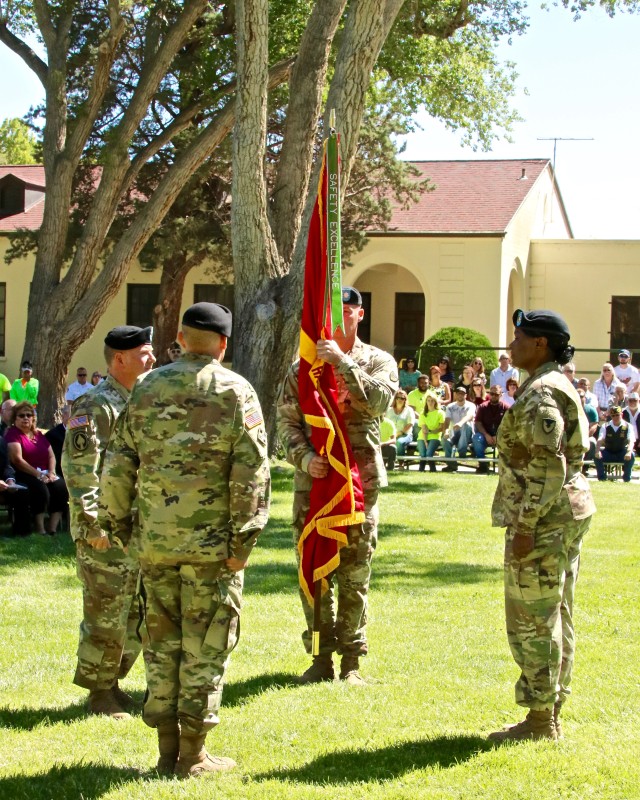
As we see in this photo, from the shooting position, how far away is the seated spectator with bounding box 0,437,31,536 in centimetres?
1246

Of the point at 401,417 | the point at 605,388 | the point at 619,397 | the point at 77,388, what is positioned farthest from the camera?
the point at 77,388

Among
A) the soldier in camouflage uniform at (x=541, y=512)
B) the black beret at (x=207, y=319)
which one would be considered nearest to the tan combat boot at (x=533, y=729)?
the soldier in camouflage uniform at (x=541, y=512)

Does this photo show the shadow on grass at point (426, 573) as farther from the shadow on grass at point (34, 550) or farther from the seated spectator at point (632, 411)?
the seated spectator at point (632, 411)

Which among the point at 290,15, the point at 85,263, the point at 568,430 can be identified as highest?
the point at 290,15

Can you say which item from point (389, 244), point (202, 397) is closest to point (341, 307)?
point (202, 397)

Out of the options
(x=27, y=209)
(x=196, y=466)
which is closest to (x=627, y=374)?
(x=196, y=466)

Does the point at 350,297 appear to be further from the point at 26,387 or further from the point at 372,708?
the point at 26,387

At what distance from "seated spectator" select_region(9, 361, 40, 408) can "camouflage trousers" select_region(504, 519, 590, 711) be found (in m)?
16.5

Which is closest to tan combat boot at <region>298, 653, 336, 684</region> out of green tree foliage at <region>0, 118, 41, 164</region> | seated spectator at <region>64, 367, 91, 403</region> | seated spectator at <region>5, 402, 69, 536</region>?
seated spectator at <region>5, 402, 69, 536</region>

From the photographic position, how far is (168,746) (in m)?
4.91

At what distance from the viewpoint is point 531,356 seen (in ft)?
17.7

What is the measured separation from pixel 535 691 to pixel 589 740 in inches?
17.1

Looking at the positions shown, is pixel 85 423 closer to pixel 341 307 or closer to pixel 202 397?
pixel 202 397

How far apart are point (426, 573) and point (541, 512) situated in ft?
18.1
